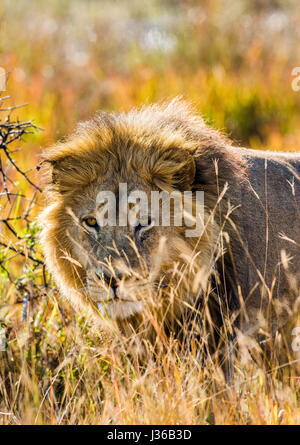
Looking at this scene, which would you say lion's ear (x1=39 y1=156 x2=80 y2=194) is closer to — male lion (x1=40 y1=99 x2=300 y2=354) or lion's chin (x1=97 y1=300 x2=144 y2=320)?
male lion (x1=40 y1=99 x2=300 y2=354)

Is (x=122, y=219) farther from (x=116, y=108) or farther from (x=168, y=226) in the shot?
(x=116, y=108)

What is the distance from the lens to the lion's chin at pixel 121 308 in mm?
4043

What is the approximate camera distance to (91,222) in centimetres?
434

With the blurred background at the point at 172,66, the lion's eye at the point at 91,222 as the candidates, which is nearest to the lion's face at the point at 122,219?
the lion's eye at the point at 91,222

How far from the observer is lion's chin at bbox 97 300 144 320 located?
4043 millimetres

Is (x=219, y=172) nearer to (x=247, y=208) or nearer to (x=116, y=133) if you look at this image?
(x=247, y=208)

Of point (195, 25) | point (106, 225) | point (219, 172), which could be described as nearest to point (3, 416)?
point (106, 225)

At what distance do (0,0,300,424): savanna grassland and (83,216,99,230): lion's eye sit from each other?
1.51ft

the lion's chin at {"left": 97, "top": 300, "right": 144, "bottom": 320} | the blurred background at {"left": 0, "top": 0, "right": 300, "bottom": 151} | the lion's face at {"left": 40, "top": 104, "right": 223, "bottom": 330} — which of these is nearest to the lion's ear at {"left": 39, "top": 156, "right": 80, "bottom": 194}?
the lion's face at {"left": 40, "top": 104, "right": 223, "bottom": 330}

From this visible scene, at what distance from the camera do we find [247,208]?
4.52m

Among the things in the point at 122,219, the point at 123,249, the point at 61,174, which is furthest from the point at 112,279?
the point at 61,174

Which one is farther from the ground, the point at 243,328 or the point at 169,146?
the point at 169,146

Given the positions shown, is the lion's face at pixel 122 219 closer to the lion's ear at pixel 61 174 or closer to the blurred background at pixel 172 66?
the lion's ear at pixel 61 174

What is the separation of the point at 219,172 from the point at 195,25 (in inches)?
525
